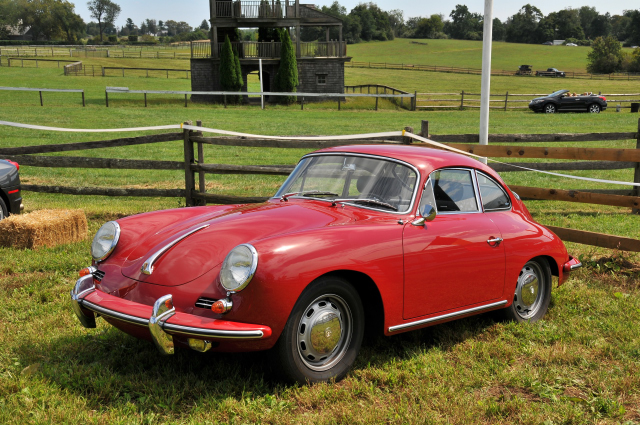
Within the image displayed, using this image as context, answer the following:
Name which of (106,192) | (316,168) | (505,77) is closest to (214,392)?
(316,168)

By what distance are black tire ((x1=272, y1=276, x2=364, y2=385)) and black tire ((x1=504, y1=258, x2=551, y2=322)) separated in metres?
1.85

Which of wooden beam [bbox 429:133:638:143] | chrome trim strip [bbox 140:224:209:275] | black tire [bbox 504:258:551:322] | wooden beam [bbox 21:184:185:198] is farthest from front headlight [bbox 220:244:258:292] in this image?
wooden beam [bbox 429:133:638:143]

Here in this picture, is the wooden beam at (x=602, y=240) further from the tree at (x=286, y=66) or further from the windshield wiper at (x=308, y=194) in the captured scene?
the tree at (x=286, y=66)

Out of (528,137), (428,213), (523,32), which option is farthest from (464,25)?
(428,213)

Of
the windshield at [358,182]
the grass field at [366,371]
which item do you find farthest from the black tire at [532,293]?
the windshield at [358,182]

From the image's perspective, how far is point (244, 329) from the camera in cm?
344

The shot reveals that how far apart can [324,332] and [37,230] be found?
490cm

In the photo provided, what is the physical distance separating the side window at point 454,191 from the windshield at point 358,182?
1.02ft

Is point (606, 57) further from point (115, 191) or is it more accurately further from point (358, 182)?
point (358, 182)

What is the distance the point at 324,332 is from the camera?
12.7ft

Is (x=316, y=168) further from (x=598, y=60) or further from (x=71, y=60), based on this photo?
(x=598, y=60)

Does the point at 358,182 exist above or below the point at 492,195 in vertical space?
above

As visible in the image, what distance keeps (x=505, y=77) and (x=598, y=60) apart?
20750 millimetres

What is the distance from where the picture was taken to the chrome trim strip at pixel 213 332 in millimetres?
3408
